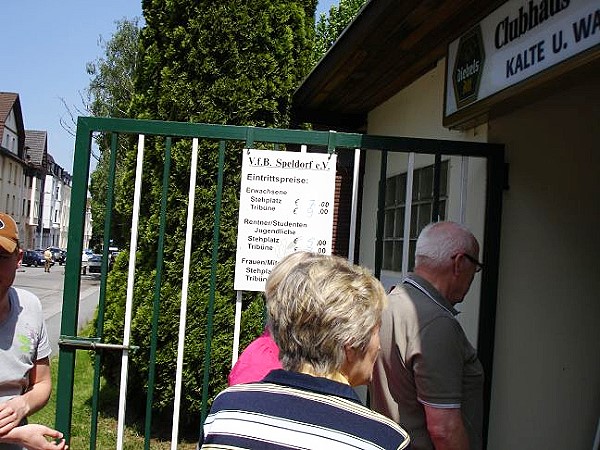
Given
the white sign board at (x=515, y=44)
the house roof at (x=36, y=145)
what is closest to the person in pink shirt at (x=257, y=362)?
the white sign board at (x=515, y=44)

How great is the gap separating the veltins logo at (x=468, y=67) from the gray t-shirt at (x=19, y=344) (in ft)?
7.03

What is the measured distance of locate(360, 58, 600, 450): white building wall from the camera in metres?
3.45

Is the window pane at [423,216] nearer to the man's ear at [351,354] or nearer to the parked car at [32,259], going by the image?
the man's ear at [351,354]

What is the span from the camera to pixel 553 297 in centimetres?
350

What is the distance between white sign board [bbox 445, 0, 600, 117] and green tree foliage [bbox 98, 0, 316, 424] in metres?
2.38

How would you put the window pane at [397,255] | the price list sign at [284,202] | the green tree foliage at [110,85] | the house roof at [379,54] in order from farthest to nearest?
the green tree foliage at [110,85] < the window pane at [397,255] < the house roof at [379,54] < the price list sign at [284,202]

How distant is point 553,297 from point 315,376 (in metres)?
2.42

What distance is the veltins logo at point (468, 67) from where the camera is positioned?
307 centimetres

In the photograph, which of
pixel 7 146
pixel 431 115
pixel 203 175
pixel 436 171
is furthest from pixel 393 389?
pixel 7 146

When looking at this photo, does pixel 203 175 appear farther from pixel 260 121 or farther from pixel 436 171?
pixel 436 171

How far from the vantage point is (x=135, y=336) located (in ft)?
18.5

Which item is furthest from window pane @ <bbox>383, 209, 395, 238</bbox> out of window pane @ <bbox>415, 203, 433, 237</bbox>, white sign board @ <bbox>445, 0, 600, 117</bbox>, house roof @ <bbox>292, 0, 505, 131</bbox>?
white sign board @ <bbox>445, 0, 600, 117</bbox>

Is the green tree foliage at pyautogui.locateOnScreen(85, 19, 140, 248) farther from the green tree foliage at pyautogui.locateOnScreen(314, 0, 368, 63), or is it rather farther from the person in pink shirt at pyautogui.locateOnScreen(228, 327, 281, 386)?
the person in pink shirt at pyautogui.locateOnScreen(228, 327, 281, 386)

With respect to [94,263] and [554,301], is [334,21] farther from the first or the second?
[94,263]
